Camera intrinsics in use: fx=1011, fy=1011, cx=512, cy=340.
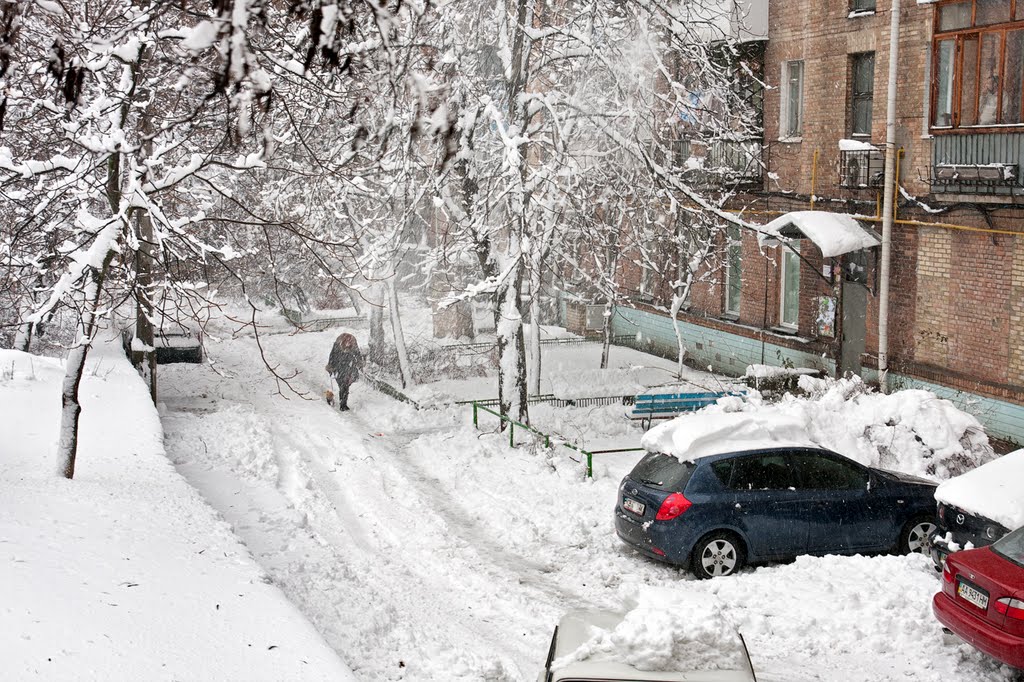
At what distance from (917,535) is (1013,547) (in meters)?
2.90

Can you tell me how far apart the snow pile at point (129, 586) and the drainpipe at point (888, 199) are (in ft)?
42.6

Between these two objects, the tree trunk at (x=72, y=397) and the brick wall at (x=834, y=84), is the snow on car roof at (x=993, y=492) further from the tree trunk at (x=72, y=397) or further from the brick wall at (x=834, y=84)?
the tree trunk at (x=72, y=397)

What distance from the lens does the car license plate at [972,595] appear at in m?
8.33

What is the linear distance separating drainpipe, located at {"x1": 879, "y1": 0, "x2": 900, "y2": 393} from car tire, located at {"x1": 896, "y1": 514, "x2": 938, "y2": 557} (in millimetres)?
7746

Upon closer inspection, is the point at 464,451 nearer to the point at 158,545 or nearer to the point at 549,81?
the point at 549,81

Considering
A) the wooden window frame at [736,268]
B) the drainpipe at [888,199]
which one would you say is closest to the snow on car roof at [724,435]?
the drainpipe at [888,199]

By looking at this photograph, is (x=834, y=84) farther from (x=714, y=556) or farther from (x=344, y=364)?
(x=714, y=556)

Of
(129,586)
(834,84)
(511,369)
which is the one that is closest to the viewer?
(129,586)

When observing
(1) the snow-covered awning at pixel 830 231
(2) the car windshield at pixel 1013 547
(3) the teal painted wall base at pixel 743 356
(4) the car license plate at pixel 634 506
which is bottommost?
(4) the car license plate at pixel 634 506

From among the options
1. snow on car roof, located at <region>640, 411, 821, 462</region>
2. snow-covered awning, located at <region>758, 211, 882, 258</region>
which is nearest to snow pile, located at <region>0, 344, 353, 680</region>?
snow on car roof, located at <region>640, 411, 821, 462</region>

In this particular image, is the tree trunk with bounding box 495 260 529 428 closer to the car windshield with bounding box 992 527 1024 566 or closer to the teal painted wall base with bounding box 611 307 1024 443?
the teal painted wall base with bounding box 611 307 1024 443

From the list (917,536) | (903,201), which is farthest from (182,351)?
(917,536)

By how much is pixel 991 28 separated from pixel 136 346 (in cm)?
1604

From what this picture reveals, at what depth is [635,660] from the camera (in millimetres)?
6039
